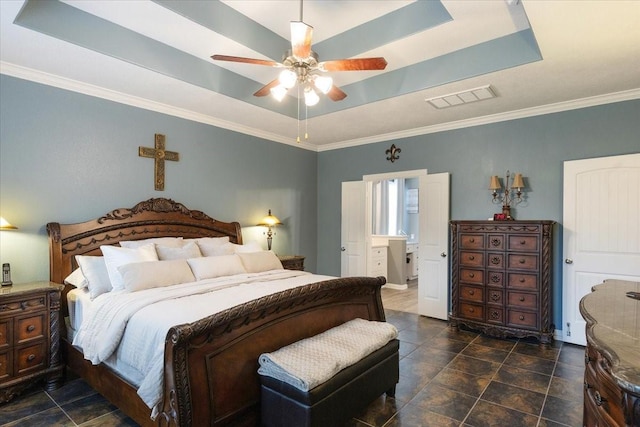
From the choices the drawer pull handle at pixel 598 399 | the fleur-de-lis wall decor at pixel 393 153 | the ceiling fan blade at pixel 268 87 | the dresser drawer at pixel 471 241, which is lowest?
the drawer pull handle at pixel 598 399

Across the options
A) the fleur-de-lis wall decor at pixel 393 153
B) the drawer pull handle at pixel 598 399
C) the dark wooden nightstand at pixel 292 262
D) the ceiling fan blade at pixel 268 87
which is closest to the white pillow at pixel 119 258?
the ceiling fan blade at pixel 268 87

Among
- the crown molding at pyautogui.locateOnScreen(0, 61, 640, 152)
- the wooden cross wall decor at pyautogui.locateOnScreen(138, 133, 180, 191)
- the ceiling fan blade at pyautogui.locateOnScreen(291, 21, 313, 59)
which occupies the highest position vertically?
the crown molding at pyautogui.locateOnScreen(0, 61, 640, 152)

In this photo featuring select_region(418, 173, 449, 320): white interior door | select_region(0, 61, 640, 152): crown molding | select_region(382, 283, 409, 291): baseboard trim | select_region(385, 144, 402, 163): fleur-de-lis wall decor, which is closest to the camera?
select_region(0, 61, 640, 152): crown molding

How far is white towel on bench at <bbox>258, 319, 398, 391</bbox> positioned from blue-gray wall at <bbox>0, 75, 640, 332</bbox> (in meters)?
2.61

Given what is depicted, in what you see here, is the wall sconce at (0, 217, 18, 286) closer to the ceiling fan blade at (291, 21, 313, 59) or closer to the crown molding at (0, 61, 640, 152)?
the crown molding at (0, 61, 640, 152)

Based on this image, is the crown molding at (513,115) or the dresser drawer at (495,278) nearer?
the crown molding at (513,115)

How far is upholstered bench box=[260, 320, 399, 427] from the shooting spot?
1.92m

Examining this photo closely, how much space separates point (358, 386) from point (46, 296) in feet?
8.55

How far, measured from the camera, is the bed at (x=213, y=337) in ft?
5.87

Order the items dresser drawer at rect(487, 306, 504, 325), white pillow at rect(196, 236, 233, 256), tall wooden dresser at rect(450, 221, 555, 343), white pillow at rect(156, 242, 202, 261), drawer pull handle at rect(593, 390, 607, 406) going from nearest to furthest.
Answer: drawer pull handle at rect(593, 390, 607, 406) < white pillow at rect(156, 242, 202, 261) < tall wooden dresser at rect(450, 221, 555, 343) < white pillow at rect(196, 236, 233, 256) < dresser drawer at rect(487, 306, 504, 325)

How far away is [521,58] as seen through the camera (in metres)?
2.96

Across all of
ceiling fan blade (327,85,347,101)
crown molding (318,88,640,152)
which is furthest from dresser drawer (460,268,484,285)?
ceiling fan blade (327,85,347,101)

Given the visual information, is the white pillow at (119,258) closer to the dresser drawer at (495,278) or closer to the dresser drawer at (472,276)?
the dresser drawer at (472,276)

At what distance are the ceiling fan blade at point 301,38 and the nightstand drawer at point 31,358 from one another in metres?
3.06
